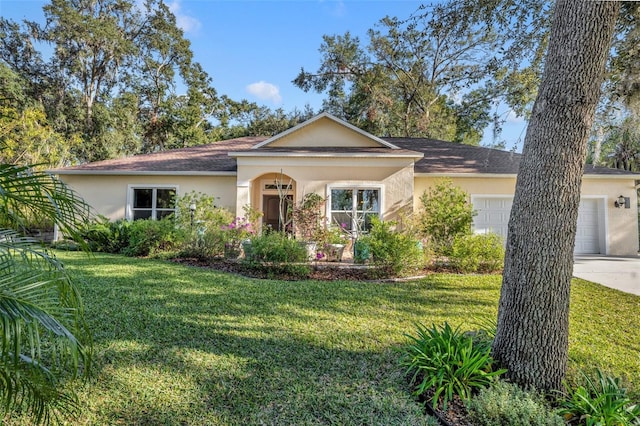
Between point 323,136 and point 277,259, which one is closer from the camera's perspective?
point 277,259

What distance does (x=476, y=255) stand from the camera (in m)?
8.57

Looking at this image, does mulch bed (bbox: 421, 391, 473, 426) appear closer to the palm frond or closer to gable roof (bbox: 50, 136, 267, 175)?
the palm frond

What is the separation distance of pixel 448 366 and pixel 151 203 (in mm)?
13080

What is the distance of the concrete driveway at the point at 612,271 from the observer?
7.49 metres

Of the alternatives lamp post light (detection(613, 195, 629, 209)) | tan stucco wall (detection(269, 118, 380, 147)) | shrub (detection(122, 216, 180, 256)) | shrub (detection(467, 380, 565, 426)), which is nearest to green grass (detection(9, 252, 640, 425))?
shrub (detection(467, 380, 565, 426))

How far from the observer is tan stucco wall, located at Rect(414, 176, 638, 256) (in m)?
11.8

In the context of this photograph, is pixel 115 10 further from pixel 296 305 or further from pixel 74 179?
pixel 296 305

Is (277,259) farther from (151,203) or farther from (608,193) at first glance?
(608,193)

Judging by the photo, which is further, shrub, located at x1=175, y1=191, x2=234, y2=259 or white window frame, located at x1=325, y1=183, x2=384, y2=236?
white window frame, located at x1=325, y1=183, x2=384, y2=236

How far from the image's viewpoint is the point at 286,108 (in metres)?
27.9

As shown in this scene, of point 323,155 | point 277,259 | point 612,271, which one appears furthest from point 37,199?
point 612,271

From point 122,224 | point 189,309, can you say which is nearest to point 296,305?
point 189,309

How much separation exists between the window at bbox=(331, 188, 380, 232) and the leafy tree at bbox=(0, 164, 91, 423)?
388 inches

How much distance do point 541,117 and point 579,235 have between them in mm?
12148
